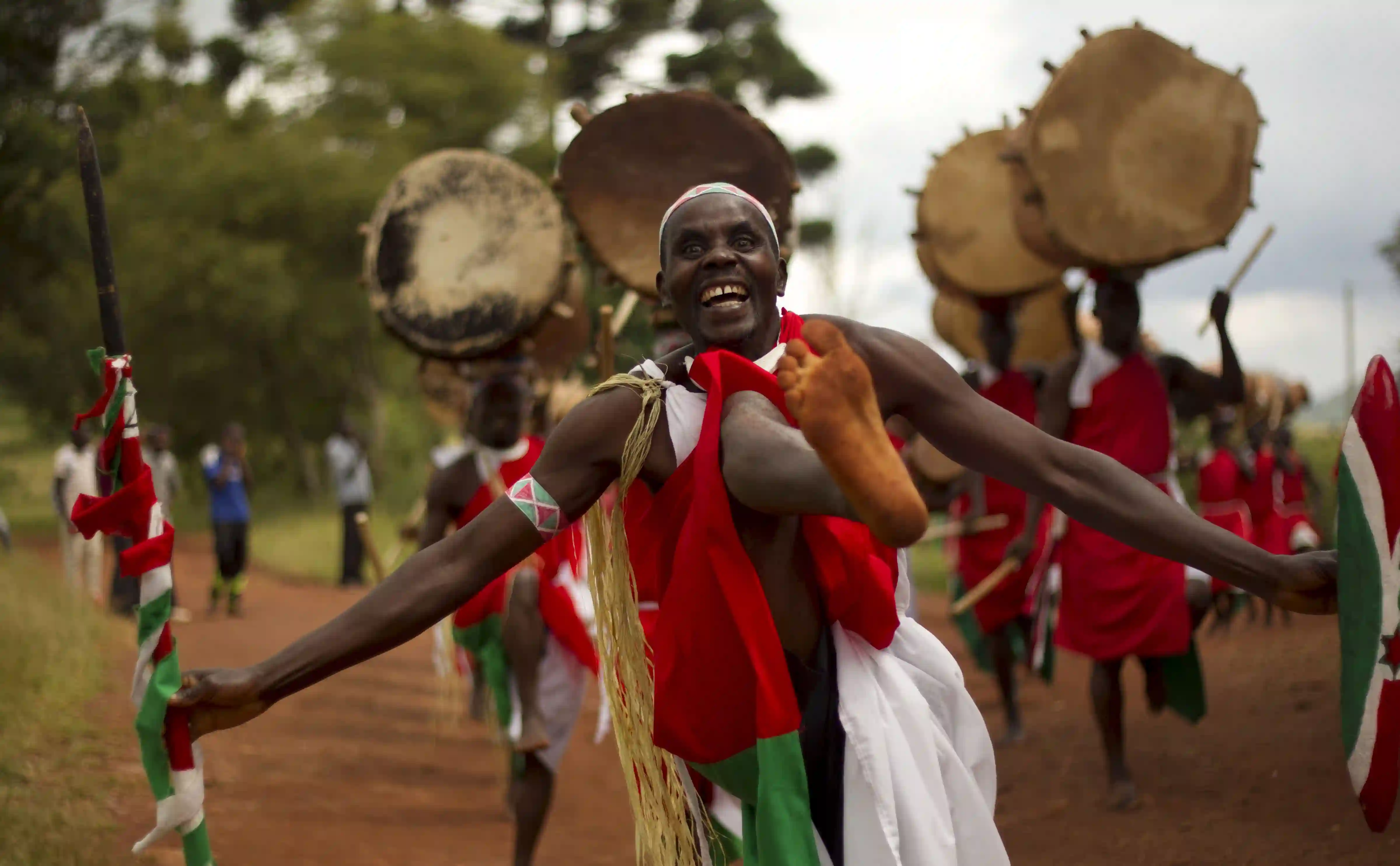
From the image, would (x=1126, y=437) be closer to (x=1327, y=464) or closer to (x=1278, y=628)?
(x=1278, y=628)

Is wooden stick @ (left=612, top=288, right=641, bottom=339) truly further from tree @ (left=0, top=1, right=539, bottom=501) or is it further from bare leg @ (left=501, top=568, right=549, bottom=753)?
tree @ (left=0, top=1, right=539, bottom=501)

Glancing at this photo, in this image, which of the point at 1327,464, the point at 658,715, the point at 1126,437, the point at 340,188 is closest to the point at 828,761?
the point at 658,715

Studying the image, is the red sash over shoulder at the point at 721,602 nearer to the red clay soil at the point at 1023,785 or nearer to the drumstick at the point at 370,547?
the red clay soil at the point at 1023,785

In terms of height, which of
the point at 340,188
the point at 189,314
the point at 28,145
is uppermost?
the point at 28,145

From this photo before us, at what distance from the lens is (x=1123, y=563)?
576 centimetres

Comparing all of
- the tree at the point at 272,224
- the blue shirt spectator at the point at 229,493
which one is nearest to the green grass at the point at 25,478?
the tree at the point at 272,224

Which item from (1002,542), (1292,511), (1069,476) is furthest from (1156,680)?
(1292,511)

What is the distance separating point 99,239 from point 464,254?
10.7 feet

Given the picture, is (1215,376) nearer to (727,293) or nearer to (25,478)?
(727,293)

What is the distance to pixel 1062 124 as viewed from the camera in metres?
5.54

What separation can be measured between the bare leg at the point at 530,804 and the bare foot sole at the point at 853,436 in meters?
3.36

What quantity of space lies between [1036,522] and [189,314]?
23.6m

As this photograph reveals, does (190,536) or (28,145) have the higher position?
(28,145)

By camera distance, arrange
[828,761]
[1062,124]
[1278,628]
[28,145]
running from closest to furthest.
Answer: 1. [828,761]
2. [1062,124]
3. [28,145]
4. [1278,628]
